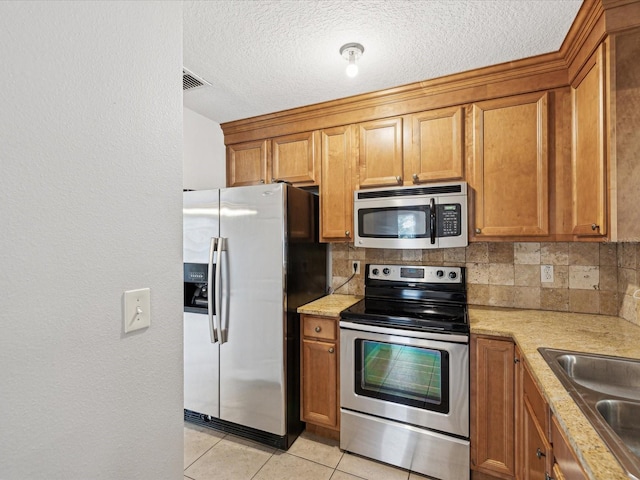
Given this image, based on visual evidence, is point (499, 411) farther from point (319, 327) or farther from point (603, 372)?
point (319, 327)

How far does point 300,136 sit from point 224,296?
138 cm

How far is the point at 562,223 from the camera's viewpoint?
1.85m

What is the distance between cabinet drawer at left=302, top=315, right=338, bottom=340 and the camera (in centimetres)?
212

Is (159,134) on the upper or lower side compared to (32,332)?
upper

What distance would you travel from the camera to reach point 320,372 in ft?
7.07

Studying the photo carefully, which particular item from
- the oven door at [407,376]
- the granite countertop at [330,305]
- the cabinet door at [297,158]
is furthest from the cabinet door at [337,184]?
the oven door at [407,376]

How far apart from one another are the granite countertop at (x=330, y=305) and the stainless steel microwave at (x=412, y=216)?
47 centimetres

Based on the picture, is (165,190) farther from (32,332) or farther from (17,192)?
(32,332)

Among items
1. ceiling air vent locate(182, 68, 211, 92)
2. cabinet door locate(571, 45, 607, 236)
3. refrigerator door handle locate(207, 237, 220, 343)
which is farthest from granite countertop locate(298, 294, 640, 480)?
ceiling air vent locate(182, 68, 211, 92)

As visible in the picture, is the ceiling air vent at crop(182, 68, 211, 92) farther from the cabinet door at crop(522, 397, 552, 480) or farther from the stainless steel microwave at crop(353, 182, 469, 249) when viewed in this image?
the cabinet door at crop(522, 397, 552, 480)

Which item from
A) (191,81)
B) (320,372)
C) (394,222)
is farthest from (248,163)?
(320,372)

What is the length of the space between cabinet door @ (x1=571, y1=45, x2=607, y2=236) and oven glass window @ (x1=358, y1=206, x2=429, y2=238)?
793mm

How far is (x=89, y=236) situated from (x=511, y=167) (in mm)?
2152

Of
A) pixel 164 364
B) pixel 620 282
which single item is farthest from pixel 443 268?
pixel 164 364
